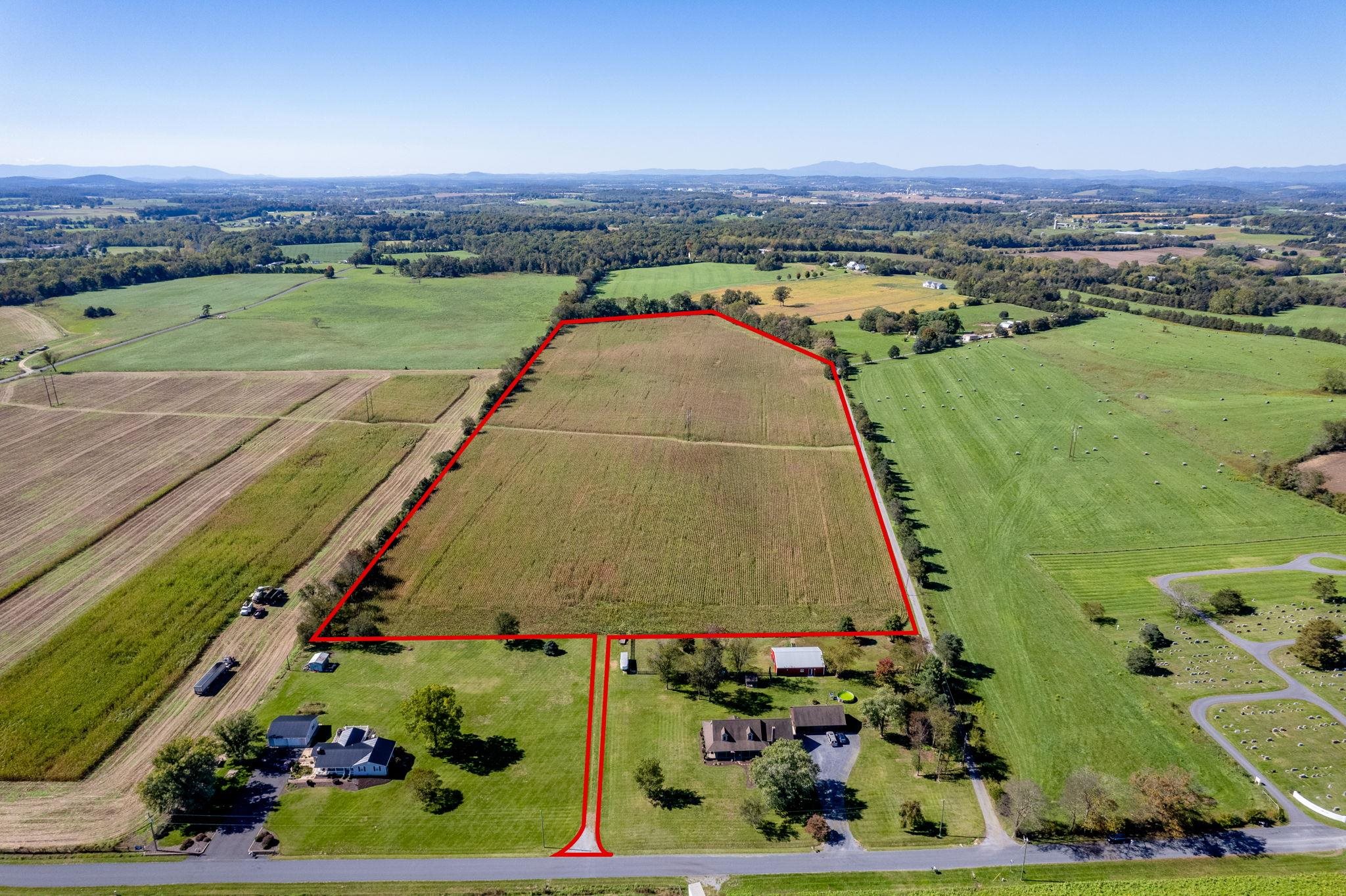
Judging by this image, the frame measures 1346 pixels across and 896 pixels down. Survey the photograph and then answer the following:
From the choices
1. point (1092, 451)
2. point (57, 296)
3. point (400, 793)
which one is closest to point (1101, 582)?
point (1092, 451)

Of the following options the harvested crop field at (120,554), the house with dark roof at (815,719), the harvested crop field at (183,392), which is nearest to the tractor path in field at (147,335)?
the harvested crop field at (183,392)

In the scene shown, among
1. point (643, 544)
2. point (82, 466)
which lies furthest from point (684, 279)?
point (82, 466)

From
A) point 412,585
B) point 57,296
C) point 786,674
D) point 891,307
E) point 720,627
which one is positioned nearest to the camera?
point 786,674

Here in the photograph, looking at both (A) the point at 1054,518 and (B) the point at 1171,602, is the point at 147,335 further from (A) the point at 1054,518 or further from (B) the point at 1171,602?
(B) the point at 1171,602

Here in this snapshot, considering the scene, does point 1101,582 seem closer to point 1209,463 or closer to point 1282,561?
point 1282,561

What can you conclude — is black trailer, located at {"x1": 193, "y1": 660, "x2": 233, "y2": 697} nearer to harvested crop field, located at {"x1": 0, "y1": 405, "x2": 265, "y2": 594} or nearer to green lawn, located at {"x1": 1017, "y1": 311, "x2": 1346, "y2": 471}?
harvested crop field, located at {"x1": 0, "y1": 405, "x2": 265, "y2": 594}

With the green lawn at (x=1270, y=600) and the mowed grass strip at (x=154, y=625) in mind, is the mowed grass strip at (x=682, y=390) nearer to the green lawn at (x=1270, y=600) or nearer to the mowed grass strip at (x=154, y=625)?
the mowed grass strip at (x=154, y=625)
